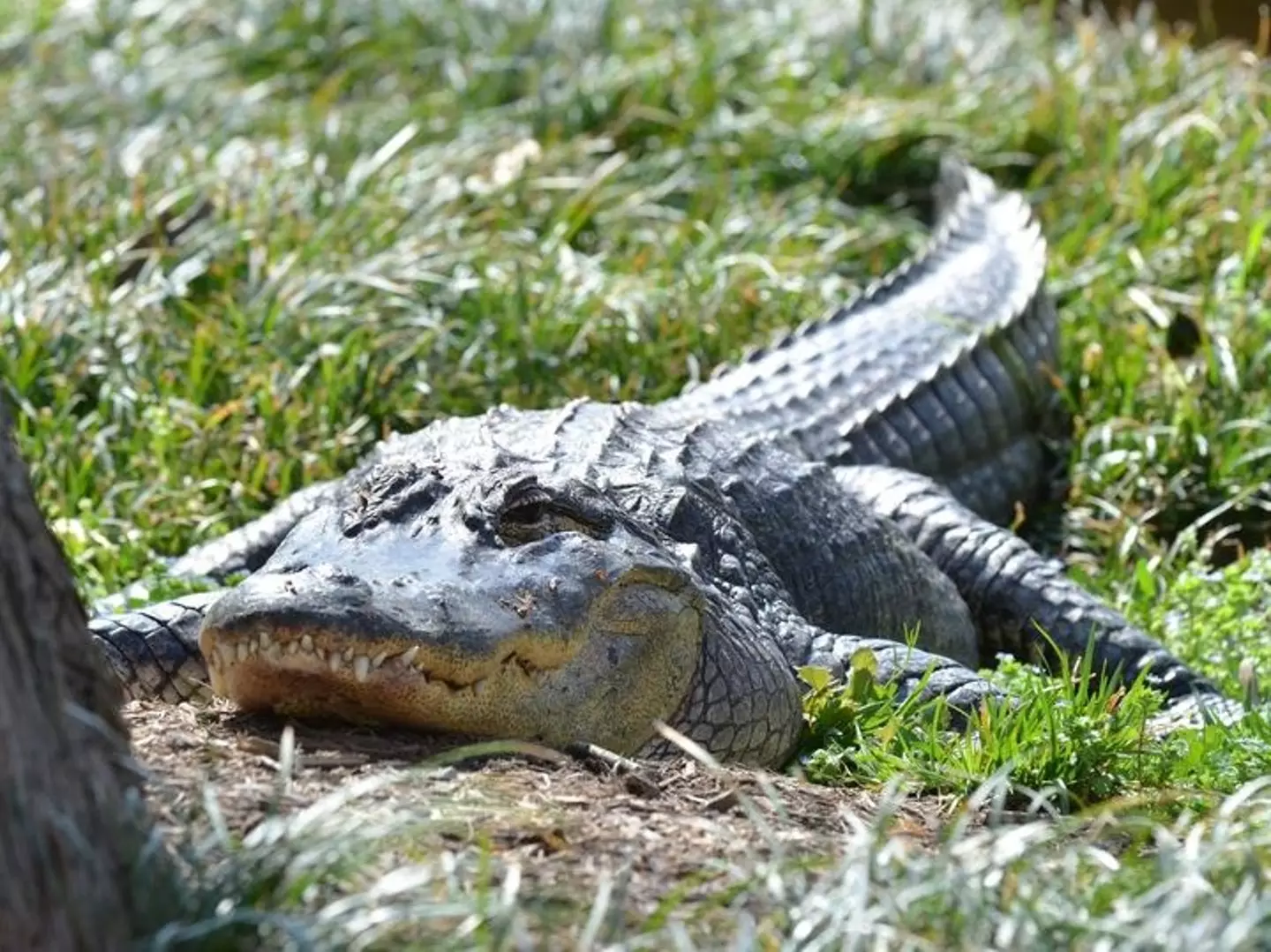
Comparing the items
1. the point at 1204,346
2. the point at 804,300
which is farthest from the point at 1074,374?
the point at 804,300

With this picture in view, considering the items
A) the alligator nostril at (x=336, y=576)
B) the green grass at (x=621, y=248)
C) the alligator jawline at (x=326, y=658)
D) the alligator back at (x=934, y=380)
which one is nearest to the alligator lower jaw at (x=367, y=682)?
the alligator jawline at (x=326, y=658)

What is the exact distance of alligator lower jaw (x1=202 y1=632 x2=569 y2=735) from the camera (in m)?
3.57

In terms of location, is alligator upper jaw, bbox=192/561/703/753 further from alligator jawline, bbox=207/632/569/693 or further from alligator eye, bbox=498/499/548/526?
alligator eye, bbox=498/499/548/526

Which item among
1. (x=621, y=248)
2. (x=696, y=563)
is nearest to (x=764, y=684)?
(x=696, y=563)

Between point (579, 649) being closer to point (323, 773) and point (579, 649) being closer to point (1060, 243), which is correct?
point (323, 773)

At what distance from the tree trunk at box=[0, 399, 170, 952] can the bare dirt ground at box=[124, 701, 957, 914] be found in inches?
8.4

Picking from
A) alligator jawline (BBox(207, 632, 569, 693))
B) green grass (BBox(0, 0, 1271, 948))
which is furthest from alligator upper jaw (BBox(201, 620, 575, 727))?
green grass (BBox(0, 0, 1271, 948))

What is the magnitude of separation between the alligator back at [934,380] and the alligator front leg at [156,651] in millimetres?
1668

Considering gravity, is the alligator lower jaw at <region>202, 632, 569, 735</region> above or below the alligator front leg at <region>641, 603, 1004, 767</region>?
above

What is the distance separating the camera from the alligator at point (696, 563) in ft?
12.1

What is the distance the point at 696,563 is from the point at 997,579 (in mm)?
1548

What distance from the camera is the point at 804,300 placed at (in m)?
7.64

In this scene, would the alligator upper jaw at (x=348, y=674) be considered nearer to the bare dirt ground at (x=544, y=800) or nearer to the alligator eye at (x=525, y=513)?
the bare dirt ground at (x=544, y=800)

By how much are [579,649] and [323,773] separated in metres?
0.65
